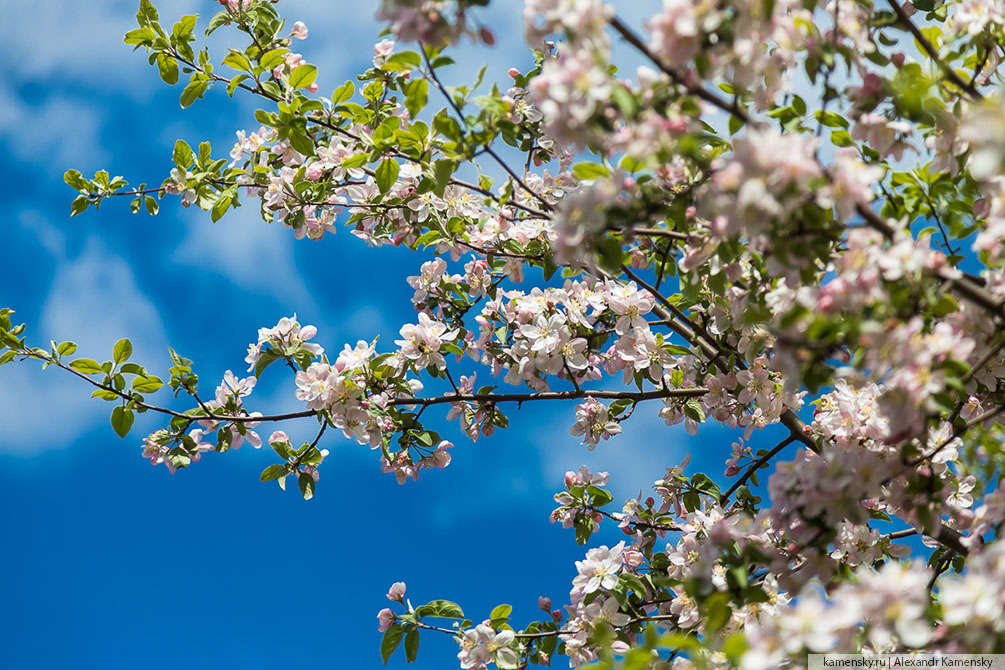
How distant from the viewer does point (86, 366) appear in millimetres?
3270

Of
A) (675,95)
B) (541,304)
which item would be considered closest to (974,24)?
(675,95)

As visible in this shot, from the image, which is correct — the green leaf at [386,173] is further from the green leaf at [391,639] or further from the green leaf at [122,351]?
the green leaf at [391,639]

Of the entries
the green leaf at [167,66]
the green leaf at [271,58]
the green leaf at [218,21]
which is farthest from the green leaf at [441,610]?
the green leaf at [218,21]

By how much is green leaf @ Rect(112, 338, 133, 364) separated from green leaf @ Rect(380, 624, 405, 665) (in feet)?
4.95

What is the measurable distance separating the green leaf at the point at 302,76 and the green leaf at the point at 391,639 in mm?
2227

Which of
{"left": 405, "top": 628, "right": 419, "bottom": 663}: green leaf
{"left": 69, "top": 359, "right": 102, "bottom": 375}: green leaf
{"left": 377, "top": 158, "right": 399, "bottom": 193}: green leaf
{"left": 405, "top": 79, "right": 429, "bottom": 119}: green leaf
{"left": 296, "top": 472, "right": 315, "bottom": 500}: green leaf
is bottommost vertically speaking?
{"left": 405, "top": 628, "right": 419, "bottom": 663}: green leaf

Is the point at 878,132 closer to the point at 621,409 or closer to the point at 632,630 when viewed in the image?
the point at 621,409

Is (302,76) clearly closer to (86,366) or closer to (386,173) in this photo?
(386,173)

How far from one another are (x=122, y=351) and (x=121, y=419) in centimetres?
28

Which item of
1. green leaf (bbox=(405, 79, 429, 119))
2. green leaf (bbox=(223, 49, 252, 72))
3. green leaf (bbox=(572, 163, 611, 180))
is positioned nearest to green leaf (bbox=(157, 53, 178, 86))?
green leaf (bbox=(223, 49, 252, 72))

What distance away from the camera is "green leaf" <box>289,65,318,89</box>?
132 inches

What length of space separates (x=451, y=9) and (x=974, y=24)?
1.51m

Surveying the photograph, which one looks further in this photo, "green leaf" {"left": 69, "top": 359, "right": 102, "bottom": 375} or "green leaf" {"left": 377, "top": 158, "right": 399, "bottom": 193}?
"green leaf" {"left": 69, "top": 359, "right": 102, "bottom": 375}

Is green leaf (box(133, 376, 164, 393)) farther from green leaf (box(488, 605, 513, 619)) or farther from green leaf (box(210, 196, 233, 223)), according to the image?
green leaf (box(488, 605, 513, 619))
